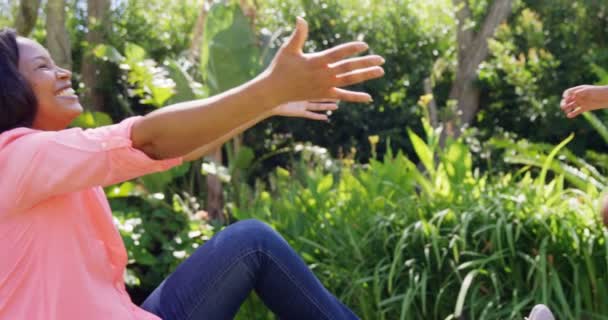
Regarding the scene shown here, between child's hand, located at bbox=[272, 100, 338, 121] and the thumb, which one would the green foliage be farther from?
the thumb

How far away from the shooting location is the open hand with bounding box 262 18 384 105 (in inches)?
63.3

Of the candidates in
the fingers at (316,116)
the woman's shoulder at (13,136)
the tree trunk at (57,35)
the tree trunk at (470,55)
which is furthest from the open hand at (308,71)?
the tree trunk at (470,55)

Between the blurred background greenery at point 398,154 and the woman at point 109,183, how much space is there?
1250 mm

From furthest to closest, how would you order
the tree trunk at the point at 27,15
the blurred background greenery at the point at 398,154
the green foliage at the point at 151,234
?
1. the tree trunk at the point at 27,15
2. the green foliage at the point at 151,234
3. the blurred background greenery at the point at 398,154

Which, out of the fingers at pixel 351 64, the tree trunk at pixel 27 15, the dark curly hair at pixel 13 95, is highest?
the fingers at pixel 351 64

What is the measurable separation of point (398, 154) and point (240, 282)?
2.46 m

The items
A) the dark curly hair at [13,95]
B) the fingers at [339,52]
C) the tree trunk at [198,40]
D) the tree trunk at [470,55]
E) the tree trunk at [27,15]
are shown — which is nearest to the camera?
the fingers at [339,52]

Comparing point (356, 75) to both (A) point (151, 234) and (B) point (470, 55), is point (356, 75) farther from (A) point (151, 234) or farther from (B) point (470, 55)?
(B) point (470, 55)

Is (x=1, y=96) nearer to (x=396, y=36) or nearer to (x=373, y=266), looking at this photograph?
(x=373, y=266)

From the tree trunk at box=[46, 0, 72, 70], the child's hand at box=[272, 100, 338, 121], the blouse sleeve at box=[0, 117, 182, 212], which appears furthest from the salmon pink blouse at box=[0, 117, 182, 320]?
the tree trunk at box=[46, 0, 72, 70]

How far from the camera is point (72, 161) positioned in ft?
5.65

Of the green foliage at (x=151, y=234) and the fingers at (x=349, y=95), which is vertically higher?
the fingers at (x=349, y=95)

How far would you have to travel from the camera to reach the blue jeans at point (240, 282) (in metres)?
2.21

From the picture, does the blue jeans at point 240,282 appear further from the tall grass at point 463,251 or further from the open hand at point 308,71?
the tall grass at point 463,251
